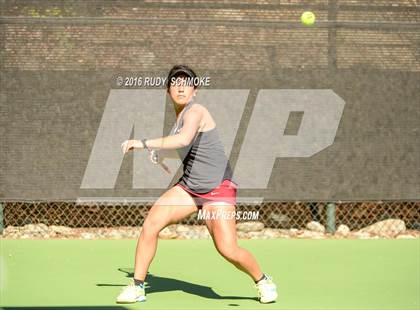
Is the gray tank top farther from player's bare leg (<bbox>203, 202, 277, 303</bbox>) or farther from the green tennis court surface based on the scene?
the green tennis court surface

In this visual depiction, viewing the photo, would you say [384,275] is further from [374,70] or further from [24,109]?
[24,109]

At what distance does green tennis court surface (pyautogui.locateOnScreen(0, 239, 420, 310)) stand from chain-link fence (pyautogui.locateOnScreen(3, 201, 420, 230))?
0.44 m

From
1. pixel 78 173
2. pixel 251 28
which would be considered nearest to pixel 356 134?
pixel 251 28

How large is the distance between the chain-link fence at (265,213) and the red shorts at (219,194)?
3.24 m

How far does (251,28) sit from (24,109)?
7.80 feet

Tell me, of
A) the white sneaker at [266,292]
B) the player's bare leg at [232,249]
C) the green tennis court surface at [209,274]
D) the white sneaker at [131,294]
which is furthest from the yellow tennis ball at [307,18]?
the white sneaker at [131,294]

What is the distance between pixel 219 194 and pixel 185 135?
0.50 m

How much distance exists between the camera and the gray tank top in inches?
236

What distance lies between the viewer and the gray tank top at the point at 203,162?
6.00m

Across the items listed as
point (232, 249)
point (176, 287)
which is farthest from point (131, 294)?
point (176, 287)

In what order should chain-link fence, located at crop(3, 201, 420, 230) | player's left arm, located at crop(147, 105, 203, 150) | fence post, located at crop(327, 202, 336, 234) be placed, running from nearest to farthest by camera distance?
player's left arm, located at crop(147, 105, 203, 150) < chain-link fence, located at crop(3, 201, 420, 230) < fence post, located at crop(327, 202, 336, 234)

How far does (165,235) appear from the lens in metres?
9.36
